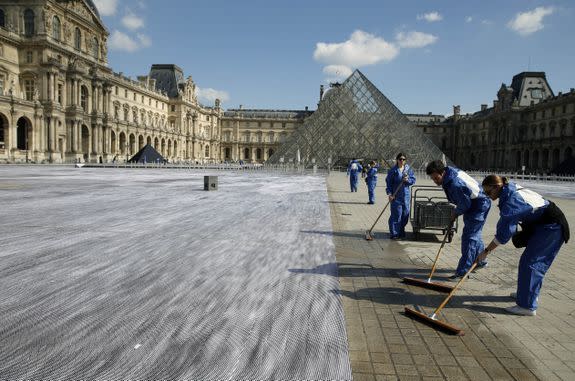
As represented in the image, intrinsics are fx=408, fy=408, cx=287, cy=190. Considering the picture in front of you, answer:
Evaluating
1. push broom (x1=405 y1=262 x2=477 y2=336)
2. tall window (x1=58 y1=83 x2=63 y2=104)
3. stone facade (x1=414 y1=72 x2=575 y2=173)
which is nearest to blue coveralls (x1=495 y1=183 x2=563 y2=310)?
push broom (x1=405 y1=262 x2=477 y2=336)

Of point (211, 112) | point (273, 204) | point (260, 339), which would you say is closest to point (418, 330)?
point (260, 339)

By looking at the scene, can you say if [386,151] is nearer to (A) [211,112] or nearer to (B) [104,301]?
(B) [104,301]

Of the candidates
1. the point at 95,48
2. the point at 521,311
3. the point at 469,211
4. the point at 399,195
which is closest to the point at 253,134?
the point at 95,48

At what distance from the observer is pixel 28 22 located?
138 ft

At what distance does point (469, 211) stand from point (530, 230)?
121cm

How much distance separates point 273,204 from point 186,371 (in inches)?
345

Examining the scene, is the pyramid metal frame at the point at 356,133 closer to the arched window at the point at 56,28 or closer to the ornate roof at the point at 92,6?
the arched window at the point at 56,28

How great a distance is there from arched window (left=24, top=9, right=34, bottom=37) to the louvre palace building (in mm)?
97

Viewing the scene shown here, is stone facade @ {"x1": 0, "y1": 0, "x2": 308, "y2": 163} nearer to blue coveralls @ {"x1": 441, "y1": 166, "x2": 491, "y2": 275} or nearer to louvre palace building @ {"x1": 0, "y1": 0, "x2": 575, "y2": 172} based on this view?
louvre palace building @ {"x1": 0, "y1": 0, "x2": 575, "y2": 172}

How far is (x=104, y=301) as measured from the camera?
3.62m

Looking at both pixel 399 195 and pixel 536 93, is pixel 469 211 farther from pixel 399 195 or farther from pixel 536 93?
pixel 536 93

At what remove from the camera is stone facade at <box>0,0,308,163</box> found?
129 feet

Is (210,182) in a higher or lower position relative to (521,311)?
higher

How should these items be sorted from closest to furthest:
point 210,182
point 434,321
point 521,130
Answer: point 434,321
point 210,182
point 521,130
